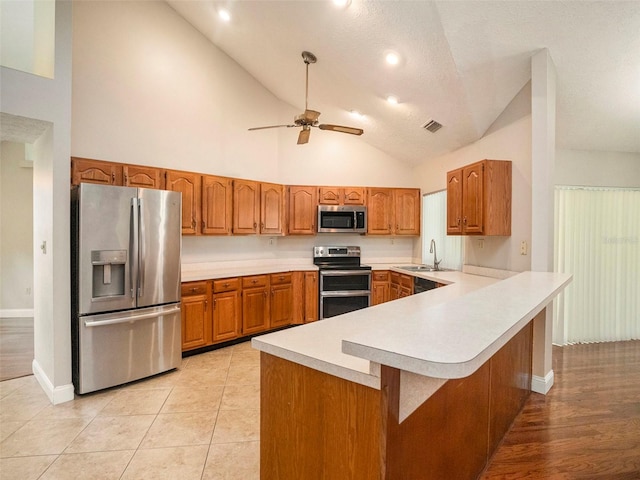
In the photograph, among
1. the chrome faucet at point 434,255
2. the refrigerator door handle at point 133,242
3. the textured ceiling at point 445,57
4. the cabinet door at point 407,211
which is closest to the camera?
the textured ceiling at point 445,57

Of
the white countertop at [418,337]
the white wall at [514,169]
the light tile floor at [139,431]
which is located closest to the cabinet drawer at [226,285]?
the light tile floor at [139,431]

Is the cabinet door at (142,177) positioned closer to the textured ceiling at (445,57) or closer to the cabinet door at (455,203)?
the textured ceiling at (445,57)

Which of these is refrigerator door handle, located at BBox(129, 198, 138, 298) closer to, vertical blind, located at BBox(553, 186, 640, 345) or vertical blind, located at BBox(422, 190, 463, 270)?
vertical blind, located at BBox(422, 190, 463, 270)

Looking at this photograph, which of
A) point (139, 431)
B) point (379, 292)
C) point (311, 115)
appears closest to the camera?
point (139, 431)

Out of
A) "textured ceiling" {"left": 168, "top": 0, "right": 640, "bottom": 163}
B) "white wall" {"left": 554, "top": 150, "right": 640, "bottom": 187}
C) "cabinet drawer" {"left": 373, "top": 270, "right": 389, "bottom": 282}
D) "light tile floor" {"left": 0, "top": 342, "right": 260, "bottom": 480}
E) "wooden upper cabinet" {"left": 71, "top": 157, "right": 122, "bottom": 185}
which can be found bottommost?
"light tile floor" {"left": 0, "top": 342, "right": 260, "bottom": 480}

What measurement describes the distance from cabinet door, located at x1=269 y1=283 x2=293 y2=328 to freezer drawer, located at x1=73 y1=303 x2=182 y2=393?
144 cm

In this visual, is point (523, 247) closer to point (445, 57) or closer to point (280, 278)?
point (445, 57)

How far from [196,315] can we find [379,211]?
3.17m

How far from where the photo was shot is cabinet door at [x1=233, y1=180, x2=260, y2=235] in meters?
4.40

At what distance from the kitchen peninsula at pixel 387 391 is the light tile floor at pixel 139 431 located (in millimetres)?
885

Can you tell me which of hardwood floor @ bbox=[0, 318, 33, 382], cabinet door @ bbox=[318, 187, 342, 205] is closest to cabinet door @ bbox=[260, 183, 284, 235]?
cabinet door @ bbox=[318, 187, 342, 205]

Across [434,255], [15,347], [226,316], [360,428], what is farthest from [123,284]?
[434,255]

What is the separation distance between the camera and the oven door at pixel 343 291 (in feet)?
16.1

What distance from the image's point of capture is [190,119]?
14.2ft
